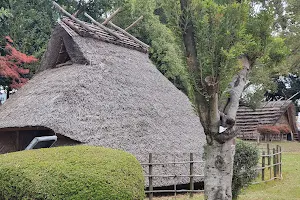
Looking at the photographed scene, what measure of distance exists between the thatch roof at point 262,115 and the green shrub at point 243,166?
17016mm

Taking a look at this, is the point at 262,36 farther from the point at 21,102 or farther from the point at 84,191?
the point at 21,102

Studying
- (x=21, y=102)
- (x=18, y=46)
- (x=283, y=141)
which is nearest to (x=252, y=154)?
(x=21, y=102)

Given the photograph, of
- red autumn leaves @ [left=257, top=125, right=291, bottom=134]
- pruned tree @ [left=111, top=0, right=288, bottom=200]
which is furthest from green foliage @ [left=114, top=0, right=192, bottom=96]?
pruned tree @ [left=111, top=0, right=288, bottom=200]

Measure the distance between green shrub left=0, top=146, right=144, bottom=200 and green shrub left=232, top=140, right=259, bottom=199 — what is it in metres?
3.44

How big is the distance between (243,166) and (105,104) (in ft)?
13.2

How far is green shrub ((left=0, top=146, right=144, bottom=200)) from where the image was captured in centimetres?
455

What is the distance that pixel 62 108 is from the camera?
908 centimetres

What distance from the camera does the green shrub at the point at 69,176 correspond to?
4551 mm

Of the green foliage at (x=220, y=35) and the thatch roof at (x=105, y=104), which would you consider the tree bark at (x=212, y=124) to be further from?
the thatch roof at (x=105, y=104)

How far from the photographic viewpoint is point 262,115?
25938mm

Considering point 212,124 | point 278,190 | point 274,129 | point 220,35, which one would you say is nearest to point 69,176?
point 212,124

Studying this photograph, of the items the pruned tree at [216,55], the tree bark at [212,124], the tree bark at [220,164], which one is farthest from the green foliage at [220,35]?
the tree bark at [220,164]

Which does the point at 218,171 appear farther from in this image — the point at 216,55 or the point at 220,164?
the point at 216,55

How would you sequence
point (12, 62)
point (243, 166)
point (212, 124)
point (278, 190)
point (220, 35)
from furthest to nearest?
point (12, 62)
point (278, 190)
point (243, 166)
point (212, 124)
point (220, 35)
